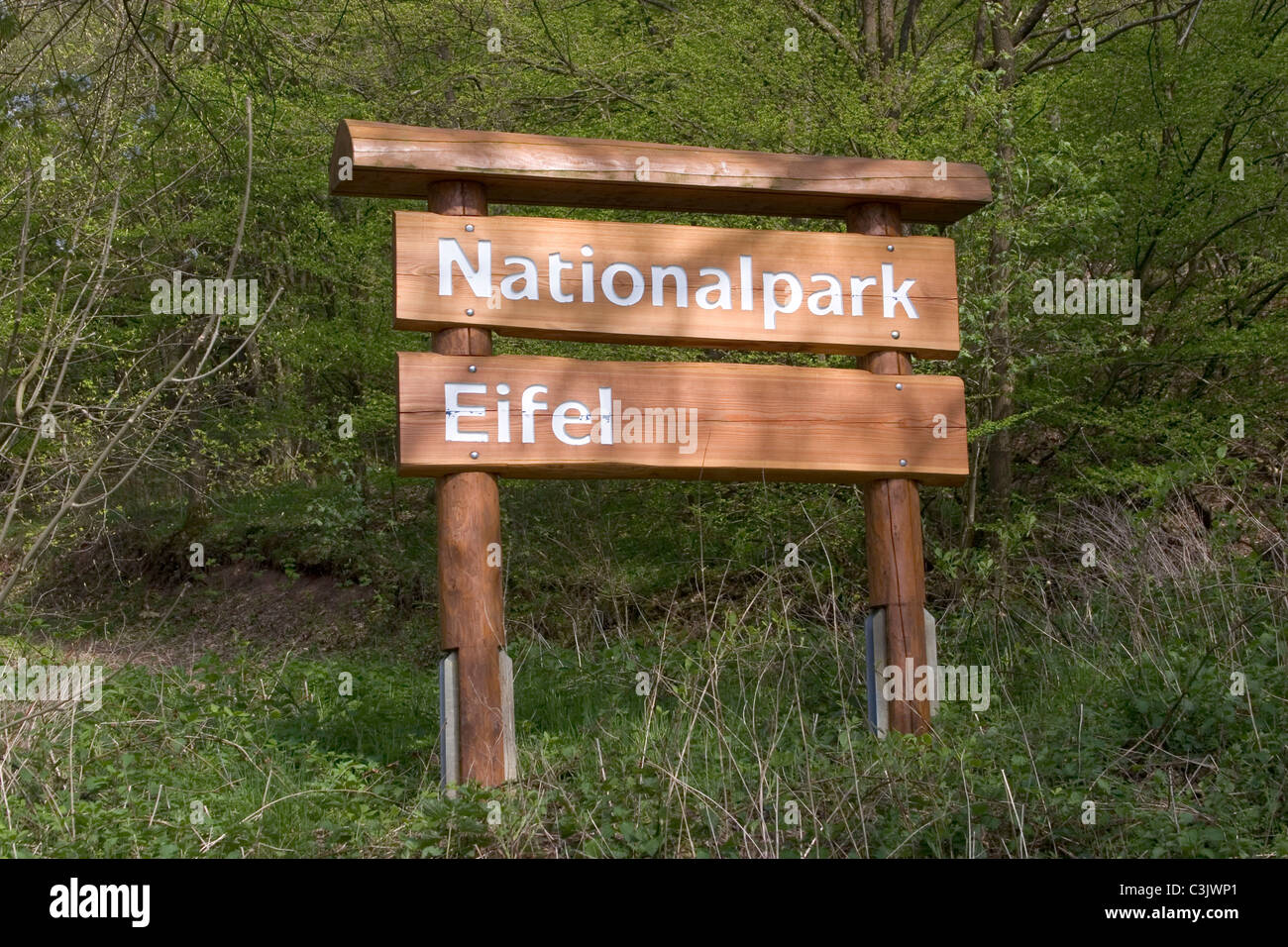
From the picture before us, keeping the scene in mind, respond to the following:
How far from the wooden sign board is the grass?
1118 millimetres

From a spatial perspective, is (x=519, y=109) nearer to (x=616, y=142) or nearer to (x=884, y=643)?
(x=616, y=142)

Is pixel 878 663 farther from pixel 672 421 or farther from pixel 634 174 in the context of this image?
pixel 634 174

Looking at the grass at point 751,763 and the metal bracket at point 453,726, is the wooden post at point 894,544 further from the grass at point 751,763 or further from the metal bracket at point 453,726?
the metal bracket at point 453,726

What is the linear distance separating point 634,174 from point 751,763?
2.28m

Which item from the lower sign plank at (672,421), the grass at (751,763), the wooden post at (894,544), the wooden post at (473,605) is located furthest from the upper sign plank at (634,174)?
→ the grass at (751,763)

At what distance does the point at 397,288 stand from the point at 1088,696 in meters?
3.21

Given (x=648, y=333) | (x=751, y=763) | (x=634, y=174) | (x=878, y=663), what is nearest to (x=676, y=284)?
(x=648, y=333)

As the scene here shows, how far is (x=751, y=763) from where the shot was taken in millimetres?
4305

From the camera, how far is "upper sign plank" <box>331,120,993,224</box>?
4.61 meters

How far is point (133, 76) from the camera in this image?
383 inches

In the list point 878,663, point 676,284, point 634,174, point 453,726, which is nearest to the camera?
point 453,726

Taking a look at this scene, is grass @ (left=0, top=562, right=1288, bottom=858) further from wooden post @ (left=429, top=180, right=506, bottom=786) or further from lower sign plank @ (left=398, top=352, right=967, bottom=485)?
lower sign plank @ (left=398, top=352, right=967, bottom=485)

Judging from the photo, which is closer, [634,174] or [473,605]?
[473,605]

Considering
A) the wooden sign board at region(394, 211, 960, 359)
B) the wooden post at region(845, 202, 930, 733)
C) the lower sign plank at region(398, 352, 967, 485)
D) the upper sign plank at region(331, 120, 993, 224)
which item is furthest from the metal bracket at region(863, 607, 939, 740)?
the upper sign plank at region(331, 120, 993, 224)
